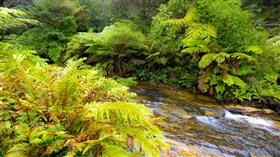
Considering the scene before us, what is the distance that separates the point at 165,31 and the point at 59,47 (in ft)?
12.3

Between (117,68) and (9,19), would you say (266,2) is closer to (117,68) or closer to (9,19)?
(117,68)

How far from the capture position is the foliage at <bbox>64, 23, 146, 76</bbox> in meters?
6.71

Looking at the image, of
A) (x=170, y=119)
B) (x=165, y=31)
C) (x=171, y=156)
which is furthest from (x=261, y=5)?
(x=171, y=156)

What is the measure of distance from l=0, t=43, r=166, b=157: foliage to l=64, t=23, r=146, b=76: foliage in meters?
5.05

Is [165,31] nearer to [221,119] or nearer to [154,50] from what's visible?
[154,50]

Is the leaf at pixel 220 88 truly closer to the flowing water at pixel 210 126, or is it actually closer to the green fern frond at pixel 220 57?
the flowing water at pixel 210 126

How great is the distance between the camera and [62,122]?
1.53m

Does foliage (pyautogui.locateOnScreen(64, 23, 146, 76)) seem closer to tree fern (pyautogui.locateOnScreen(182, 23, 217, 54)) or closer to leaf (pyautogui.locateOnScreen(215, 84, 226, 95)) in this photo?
tree fern (pyautogui.locateOnScreen(182, 23, 217, 54))

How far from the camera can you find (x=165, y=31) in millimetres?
6879

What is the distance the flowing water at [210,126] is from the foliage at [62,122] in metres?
0.48

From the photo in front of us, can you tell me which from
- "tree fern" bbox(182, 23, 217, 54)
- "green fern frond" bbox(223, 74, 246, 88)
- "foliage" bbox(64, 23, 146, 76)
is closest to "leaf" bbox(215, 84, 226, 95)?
"green fern frond" bbox(223, 74, 246, 88)

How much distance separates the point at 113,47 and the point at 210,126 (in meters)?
4.07

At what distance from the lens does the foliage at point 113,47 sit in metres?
6.71

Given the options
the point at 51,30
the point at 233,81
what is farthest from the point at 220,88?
the point at 51,30
